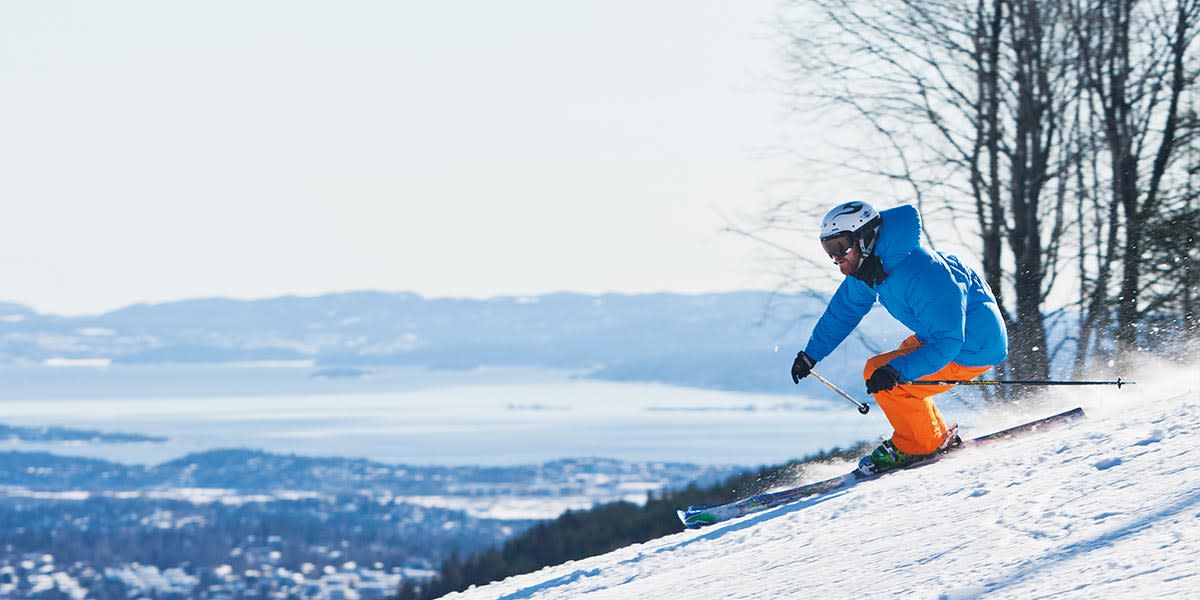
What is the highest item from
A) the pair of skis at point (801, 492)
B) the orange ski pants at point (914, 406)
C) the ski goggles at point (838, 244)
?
the ski goggles at point (838, 244)

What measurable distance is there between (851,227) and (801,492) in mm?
1751

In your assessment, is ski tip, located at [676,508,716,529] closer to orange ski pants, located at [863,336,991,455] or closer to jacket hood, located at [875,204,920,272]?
orange ski pants, located at [863,336,991,455]

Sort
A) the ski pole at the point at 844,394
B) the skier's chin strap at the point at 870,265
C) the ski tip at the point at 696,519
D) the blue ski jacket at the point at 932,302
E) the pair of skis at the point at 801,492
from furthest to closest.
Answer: the ski tip at the point at 696,519, the ski pole at the point at 844,394, the pair of skis at the point at 801,492, the skier's chin strap at the point at 870,265, the blue ski jacket at the point at 932,302

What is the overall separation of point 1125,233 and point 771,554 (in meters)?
7.93

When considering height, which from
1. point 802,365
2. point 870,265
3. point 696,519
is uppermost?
point 870,265

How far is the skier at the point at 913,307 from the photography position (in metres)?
6.57

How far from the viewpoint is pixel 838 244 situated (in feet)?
21.9

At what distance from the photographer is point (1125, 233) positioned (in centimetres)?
1225

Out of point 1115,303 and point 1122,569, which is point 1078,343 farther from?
point 1122,569

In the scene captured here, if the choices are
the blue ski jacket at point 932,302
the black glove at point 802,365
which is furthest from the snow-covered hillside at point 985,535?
the black glove at point 802,365

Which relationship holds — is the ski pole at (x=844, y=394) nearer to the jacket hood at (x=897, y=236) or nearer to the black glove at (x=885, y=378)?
the black glove at (x=885, y=378)

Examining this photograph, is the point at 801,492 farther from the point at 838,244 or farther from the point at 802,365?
the point at 838,244

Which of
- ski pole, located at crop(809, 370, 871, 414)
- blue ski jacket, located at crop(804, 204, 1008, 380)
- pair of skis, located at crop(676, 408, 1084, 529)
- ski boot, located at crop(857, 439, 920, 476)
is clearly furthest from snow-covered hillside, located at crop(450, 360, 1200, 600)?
ski pole, located at crop(809, 370, 871, 414)

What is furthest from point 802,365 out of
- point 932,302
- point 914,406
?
point 932,302
